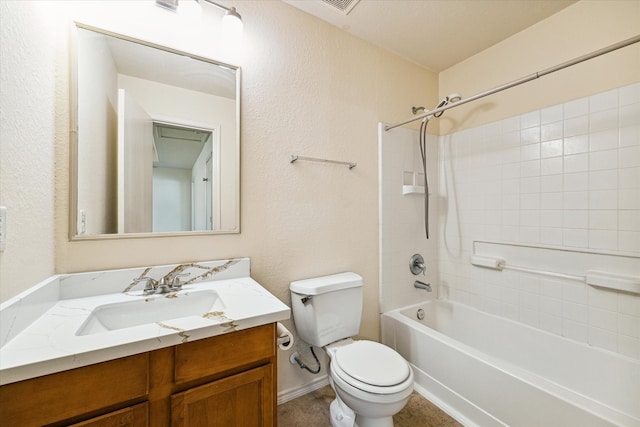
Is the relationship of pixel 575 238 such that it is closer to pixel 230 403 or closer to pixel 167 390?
pixel 230 403

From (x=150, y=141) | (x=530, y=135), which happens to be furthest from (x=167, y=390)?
(x=530, y=135)

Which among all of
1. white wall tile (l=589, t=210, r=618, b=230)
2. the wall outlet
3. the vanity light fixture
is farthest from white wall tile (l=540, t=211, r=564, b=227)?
the wall outlet

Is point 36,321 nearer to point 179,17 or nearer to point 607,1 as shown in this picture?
point 179,17

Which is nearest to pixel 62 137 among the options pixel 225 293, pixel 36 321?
pixel 36 321

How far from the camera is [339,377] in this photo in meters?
1.23

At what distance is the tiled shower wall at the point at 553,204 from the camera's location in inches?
54.0

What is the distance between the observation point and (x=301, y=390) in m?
1.62

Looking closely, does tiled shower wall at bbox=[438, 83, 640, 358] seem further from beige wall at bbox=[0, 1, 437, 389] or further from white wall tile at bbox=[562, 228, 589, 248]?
beige wall at bbox=[0, 1, 437, 389]

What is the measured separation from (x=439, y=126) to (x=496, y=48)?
0.64 meters

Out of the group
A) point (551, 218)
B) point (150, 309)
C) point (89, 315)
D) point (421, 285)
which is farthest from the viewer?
point (421, 285)

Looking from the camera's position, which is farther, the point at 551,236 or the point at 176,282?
the point at 551,236

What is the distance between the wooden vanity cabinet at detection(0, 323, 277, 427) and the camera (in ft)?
2.07

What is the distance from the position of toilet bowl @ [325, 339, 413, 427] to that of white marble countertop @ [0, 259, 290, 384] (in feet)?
1.75

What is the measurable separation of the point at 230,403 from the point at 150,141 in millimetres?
1163
